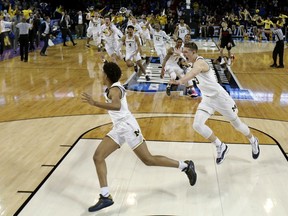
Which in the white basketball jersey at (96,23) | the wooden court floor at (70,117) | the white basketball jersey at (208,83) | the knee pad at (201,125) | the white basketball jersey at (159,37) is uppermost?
the white basketball jersey at (96,23)

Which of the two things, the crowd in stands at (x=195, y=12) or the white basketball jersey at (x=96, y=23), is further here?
the crowd in stands at (x=195, y=12)

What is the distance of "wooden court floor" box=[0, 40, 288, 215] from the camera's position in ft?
20.2

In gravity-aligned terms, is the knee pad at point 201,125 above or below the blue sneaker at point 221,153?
above

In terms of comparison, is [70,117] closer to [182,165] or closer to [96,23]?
[182,165]

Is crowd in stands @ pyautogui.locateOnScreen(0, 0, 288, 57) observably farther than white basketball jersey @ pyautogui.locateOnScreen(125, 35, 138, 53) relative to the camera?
Yes

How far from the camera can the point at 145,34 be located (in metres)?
18.8

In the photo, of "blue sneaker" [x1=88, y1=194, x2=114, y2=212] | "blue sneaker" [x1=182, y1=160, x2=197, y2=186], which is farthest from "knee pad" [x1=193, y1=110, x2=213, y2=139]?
"blue sneaker" [x1=88, y1=194, x2=114, y2=212]

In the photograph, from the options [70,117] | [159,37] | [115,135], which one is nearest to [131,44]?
[159,37]

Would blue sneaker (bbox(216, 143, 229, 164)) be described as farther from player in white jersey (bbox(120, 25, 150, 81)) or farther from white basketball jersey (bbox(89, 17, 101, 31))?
white basketball jersey (bbox(89, 17, 101, 31))

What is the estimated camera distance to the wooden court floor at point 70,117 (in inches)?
243

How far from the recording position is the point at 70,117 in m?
8.74

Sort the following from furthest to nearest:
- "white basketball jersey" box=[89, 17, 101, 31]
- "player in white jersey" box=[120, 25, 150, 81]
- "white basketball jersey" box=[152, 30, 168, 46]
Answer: "white basketball jersey" box=[89, 17, 101, 31]
"white basketball jersey" box=[152, 30, 168, 46]
"player in white jersey" box=[120, 25, 150, 81]

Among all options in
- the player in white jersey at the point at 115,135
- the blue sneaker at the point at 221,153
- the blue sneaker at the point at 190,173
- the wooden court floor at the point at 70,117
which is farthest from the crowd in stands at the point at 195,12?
the player in white jersey at the point at 115,135

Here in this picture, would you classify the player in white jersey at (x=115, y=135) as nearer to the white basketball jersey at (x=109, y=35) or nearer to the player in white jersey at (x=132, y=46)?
the player in white jersey at (x=132, y=46)
